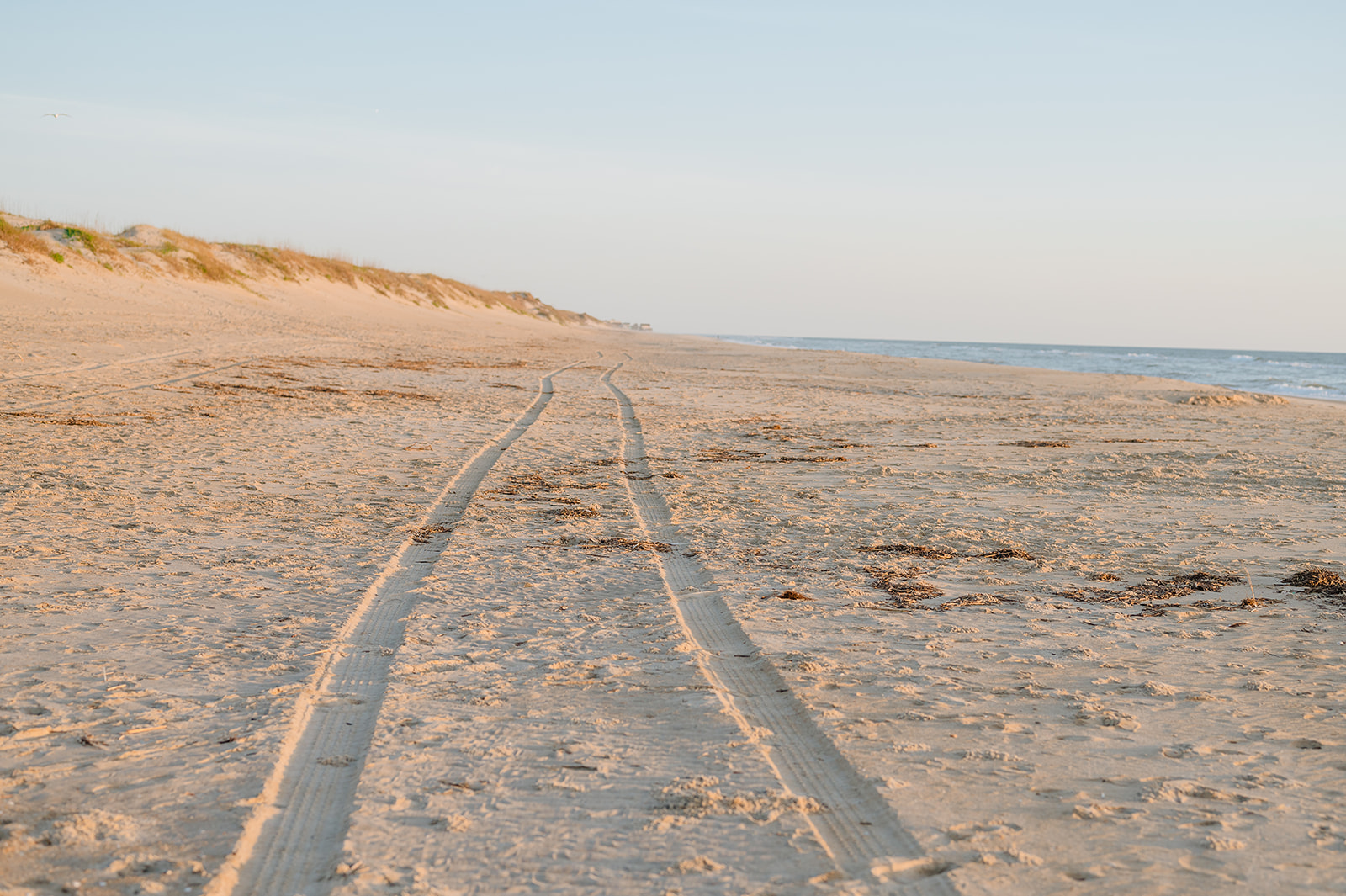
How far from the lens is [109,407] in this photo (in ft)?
31.3

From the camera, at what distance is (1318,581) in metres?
5.07

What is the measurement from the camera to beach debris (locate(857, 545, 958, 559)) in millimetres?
5594

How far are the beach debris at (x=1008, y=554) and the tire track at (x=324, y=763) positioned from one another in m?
3.14

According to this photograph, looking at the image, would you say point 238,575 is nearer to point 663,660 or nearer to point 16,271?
point 663,660

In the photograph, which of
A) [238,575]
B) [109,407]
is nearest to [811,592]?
[238,575]

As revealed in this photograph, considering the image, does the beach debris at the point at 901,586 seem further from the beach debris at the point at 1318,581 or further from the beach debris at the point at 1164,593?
the beach debris at the point at 1318,581

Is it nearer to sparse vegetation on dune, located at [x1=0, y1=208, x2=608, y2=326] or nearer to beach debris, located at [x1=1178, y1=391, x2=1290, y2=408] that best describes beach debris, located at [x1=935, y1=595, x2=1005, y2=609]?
beach debris, located at [x1=1178, y1=391, x2=1290, y2=408]

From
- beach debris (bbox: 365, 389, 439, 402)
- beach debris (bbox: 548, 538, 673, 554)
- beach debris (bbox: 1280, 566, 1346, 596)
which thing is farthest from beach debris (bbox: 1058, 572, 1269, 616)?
beach debris (bbox: 365, 389, 439, 402)

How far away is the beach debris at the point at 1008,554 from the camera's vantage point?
558 cm

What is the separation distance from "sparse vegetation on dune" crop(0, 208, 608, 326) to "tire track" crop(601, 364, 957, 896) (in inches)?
850

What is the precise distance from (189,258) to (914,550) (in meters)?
28.1

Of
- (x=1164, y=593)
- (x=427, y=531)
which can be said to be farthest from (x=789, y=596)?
(x=427, y=531)

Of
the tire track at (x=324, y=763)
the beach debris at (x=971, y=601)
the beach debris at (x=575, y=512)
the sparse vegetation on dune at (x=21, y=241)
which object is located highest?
the sparse vegetation on dune at (x=21, y=241)

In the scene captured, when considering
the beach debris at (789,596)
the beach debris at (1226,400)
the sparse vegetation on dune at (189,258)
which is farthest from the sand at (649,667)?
the sparse vegetation on dune at (189,258)
